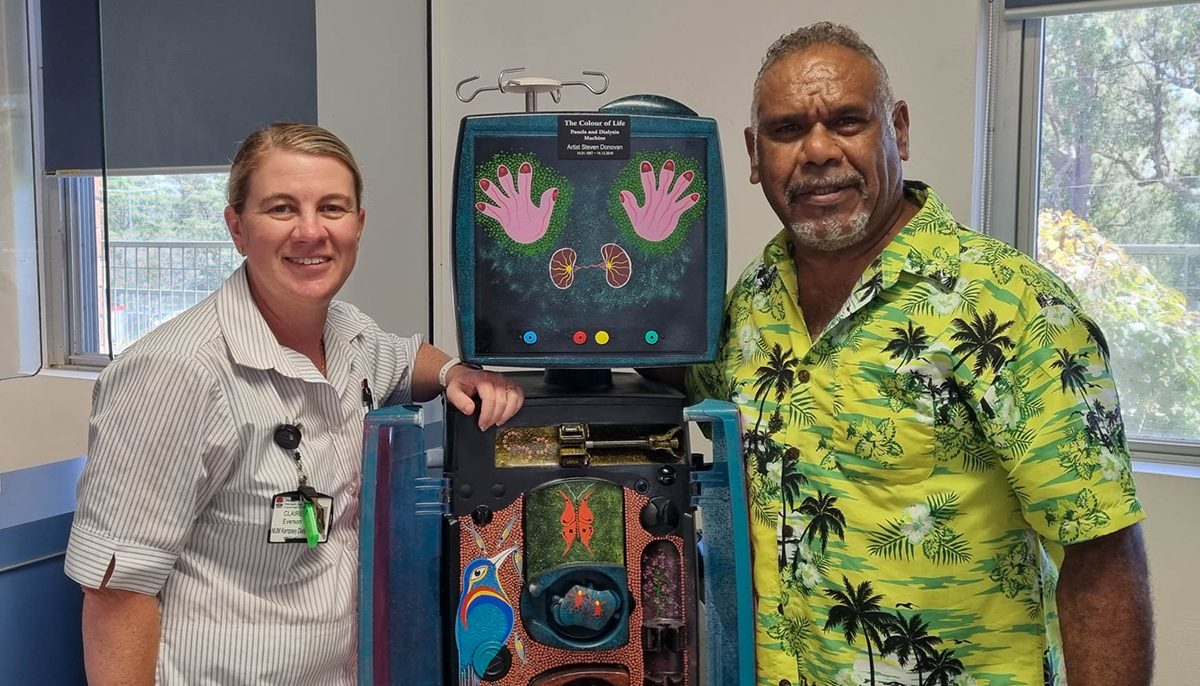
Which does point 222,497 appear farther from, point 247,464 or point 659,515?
point 659,515

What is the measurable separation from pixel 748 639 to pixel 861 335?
1.61 feet

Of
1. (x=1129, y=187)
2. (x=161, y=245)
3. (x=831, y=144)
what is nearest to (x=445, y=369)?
(x=831, y=144)

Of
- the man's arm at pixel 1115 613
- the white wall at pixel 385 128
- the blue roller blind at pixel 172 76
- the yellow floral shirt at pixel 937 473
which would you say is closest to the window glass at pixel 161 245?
the blue roller blind at pixel 172 76

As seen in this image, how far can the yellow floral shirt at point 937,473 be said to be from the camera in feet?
4.27

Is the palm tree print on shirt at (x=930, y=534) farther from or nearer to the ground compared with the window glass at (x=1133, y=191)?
nearer to the ground

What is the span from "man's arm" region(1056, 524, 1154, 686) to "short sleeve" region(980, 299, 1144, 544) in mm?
53

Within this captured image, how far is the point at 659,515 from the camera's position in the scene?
1485mm

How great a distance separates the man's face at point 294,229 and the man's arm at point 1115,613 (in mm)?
1152

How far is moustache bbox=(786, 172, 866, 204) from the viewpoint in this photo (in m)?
1.45

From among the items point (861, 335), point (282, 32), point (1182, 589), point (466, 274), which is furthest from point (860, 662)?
point (282, 32)

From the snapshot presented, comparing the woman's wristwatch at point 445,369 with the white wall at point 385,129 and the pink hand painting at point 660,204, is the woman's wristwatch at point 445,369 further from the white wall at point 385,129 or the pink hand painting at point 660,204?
the white wall at point 385,129

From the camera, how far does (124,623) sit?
4.18 ft

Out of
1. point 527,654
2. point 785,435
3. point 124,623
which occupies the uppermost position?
point 785,435

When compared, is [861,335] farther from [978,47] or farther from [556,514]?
[978,47]
